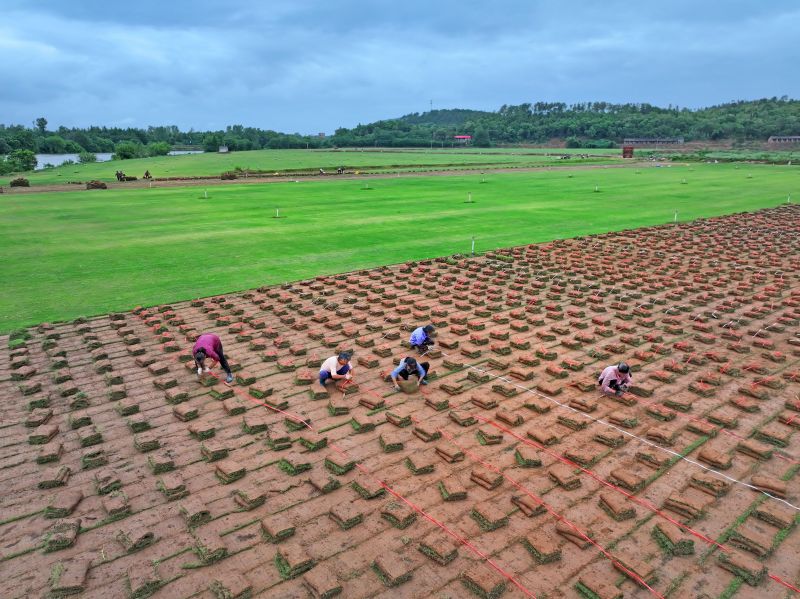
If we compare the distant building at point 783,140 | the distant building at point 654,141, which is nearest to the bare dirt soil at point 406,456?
the distant building at point 783,140

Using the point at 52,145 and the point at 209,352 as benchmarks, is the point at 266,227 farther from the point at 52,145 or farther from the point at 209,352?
the point at 52,145

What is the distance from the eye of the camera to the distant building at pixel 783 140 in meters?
148

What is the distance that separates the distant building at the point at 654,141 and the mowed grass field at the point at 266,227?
130 m

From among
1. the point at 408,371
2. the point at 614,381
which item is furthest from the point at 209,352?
the point at 614,381

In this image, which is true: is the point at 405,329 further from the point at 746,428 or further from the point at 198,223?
the point at 198,223

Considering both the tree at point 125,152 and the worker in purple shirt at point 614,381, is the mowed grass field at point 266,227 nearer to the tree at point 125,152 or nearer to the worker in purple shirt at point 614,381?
the worker in purple shirt at point 614,381

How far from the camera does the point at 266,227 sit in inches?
1292

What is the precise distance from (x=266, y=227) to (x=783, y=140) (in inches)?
6971

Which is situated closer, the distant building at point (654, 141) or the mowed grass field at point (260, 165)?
the mowed grass field at point (260, 165)

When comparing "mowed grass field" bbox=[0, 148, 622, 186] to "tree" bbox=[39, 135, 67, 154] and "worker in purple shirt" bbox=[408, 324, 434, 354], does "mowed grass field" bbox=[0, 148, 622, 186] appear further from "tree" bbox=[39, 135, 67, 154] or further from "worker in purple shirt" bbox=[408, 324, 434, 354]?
"worker in purple shirt" bbox=[408, 324, 434, 354]

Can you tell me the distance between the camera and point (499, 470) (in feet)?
30.0

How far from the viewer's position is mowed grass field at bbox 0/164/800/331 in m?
20.8

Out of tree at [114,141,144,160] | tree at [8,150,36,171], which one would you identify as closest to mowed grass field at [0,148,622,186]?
Answer: tree at [8,150,36,171]

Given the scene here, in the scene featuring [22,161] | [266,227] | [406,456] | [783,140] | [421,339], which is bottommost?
[406,456]
